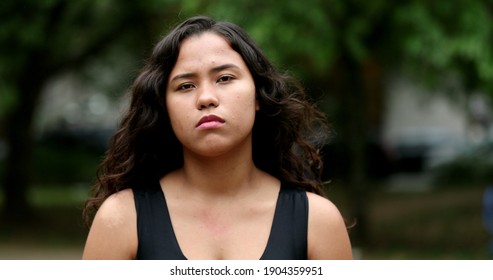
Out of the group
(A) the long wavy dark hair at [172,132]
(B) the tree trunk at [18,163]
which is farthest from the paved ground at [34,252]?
(A) the long wavy dark hair at [172,132]

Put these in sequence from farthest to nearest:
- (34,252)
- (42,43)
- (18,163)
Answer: (18,163) < (42,43) < (34,252)

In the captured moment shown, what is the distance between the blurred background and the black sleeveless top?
171 inches

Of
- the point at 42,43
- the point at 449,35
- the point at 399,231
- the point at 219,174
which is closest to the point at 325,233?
the point at 219,174

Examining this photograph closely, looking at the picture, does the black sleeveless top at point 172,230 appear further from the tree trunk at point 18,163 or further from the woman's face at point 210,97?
the tree trunk at point 18,163

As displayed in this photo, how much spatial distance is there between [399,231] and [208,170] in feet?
51.4

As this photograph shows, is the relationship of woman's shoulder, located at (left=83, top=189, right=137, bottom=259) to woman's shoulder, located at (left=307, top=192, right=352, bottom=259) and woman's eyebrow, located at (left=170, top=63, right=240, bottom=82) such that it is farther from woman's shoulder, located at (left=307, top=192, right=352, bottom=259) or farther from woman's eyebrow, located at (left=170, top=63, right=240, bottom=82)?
woman's shoulder, located at (left=307, top=192, right=352, bottom=259)

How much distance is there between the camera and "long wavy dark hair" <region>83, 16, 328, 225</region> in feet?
9.00

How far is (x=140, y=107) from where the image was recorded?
284cm

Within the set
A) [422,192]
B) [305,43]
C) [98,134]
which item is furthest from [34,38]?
[98,134]

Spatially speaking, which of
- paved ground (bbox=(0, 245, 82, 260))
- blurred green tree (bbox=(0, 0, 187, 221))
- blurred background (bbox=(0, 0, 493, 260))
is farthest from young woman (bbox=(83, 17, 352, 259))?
paved ground (bbox=(0, 245, 82, 260))

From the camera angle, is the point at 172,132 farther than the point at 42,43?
No

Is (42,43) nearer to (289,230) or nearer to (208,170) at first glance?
(208,170)

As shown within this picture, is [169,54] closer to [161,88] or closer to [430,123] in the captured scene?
[161,88]

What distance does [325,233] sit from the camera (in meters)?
2.67
